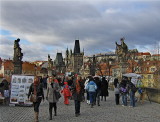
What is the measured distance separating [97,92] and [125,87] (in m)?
1.79

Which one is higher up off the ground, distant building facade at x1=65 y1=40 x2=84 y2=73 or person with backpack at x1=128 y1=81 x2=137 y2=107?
distant building facade at x1=65 y1=40 x2=84 y2=73

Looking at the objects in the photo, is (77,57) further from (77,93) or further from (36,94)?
(36,94)

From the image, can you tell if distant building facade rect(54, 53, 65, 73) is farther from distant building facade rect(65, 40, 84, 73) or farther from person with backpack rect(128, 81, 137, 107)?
person with backpack rect(128, 81, 137, 107)

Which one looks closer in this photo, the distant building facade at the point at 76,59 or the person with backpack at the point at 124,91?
the person with backpack at the point at 124,91

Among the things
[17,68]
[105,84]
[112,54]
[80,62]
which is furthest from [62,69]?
[105,84]

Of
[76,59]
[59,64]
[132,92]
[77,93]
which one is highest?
[76,59]

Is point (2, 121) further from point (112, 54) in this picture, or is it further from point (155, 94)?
point (112, 54)

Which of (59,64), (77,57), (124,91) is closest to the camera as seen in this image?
(124,91)

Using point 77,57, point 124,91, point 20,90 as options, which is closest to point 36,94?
point 20,90

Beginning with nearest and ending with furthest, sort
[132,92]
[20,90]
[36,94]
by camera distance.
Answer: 1. [36,94]
2. [20,90]
3. [132,92]

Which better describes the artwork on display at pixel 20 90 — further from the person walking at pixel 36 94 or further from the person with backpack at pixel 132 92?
the person with backpack at pixel 132 92

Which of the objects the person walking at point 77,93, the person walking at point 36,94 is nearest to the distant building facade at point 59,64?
the person walking at point 77,93

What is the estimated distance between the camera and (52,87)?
11.0 meters

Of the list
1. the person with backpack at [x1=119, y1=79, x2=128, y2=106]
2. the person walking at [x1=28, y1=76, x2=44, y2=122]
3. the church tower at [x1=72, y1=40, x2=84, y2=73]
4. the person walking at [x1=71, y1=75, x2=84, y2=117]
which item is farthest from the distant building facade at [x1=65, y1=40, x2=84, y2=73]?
the person walking at [x1=28, y1=76, x2=44, y2=122]
